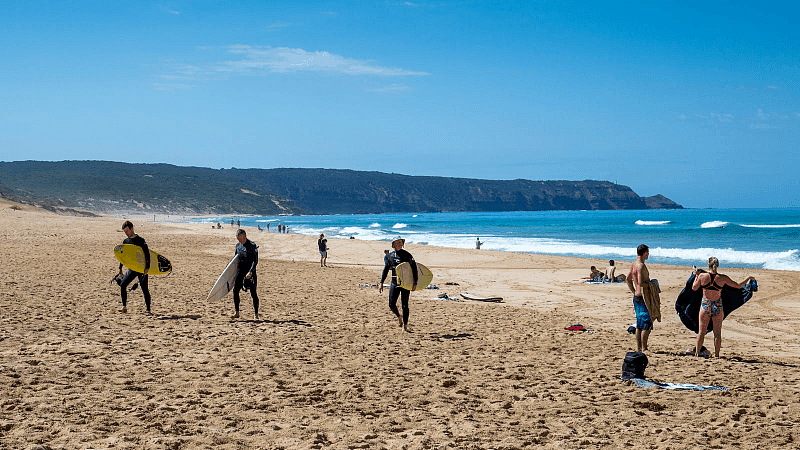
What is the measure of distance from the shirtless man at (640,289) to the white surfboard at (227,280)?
5801 millimetres

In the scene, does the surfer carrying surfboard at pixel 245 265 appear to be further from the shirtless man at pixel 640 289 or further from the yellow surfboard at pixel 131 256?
the shirtless man at pixel 640 289

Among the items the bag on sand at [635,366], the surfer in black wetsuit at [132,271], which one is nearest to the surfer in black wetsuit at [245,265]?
the surfer in black wetsuit at [132,271]

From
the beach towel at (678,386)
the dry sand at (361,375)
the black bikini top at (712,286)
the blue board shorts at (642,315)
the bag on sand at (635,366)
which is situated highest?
the black bikini top at (712,286)

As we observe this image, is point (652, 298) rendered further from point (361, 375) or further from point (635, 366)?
point (361, 375)

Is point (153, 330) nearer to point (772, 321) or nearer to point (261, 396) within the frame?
point (261, 396)

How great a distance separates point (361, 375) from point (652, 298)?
370 cm

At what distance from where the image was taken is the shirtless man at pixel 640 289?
7.40 meters

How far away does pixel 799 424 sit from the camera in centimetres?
512

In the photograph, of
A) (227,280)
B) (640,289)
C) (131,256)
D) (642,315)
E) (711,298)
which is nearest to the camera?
(640,289)

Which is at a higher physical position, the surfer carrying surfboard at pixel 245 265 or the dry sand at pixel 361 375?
the surfer carrying surfboard at pixel 245 265

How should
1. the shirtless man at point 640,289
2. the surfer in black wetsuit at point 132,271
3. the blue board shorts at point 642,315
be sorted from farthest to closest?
the surfer in black wetsuit at point 132,271, the blue board shorts at point 642,315, the shirtless man at point 640,289

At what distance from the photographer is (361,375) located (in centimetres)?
657

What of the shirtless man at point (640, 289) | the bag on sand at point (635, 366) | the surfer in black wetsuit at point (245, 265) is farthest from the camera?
the surfer in black wetsuit at point (245, 265)

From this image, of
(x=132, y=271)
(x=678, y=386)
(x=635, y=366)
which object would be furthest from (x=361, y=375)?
(x=132, y=271)
